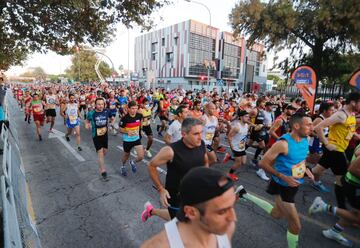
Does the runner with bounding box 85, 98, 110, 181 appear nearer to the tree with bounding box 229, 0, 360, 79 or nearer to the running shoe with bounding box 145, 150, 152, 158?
the running shoe with bounding box 145, 150, 152, 158

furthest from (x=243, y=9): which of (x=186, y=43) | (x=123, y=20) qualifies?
(x=186, y=43)

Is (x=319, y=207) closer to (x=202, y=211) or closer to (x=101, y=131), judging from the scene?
(x=202, y=211)

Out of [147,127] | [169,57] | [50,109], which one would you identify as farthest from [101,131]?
[169,57]

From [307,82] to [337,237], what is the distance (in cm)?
798

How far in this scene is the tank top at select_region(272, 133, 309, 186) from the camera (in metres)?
3.17

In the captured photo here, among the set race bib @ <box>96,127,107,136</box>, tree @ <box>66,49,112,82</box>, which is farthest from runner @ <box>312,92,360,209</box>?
tree @ <box>66,49,112,82</box>

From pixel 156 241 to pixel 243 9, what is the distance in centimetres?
1913

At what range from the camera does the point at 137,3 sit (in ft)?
26.7

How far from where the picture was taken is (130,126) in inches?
239

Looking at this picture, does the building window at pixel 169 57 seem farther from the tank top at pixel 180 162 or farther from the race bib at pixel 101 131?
the tank top at pixel 180 162

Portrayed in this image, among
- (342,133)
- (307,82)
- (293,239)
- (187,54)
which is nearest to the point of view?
(293,239)

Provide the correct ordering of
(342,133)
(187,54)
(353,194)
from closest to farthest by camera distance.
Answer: (353,194)
(342,133)
(187,54)

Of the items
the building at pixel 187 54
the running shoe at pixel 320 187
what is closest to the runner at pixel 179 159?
the running shoe at pixel 320 187

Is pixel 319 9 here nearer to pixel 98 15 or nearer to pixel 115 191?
pixel 98 15
